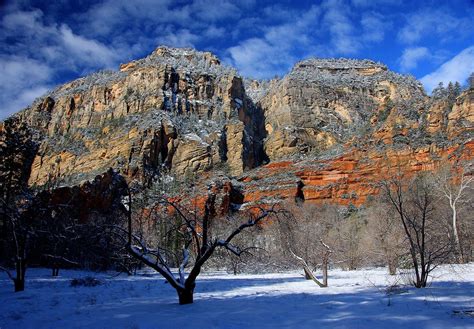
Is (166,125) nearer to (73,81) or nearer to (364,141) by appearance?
(364,141)

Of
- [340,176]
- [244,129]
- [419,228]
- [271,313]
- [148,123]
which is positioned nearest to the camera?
[271,313]

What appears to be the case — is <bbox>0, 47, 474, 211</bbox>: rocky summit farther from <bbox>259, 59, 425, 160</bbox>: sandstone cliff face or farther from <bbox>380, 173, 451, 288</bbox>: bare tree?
<bbox>380, 173, 451, 288</bbox>: bare tree

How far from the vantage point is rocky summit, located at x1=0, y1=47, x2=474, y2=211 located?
77.3 metres

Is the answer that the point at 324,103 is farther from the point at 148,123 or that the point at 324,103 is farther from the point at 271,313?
the point at 271,313

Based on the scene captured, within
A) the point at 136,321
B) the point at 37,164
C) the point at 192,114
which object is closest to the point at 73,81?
the point at 37,164

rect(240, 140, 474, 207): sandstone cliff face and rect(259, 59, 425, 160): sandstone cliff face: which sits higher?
rect(259, 59, 425, 160): sandstone cliff face

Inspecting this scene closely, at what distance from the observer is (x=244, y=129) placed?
103 meters

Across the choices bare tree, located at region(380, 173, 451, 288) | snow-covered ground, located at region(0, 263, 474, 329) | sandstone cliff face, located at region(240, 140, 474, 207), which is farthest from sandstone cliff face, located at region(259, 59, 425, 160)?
snow-covered ground, located at region(0, 263, 474, 329)

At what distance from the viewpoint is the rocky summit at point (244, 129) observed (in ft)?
254

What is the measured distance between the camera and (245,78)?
17238cm

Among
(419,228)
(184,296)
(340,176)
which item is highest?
(340,176)

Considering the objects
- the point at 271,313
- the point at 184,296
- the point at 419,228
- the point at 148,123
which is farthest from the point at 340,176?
the point at 271,313

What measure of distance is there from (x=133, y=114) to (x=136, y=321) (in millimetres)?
95901

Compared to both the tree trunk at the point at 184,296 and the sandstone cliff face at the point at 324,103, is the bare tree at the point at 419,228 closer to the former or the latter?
the tree trunk at the point at 184,296
